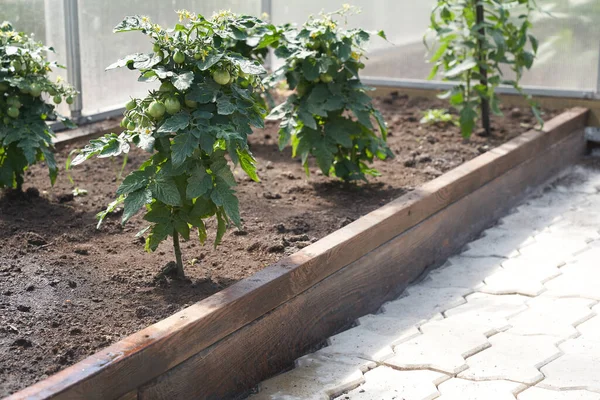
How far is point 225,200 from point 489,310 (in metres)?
1.32

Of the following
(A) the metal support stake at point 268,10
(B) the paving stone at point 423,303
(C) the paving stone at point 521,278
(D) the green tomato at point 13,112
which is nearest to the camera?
(B) the paving stone at point 423,303

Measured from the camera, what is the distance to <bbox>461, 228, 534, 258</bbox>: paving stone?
172 inches

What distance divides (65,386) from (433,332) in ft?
5.28

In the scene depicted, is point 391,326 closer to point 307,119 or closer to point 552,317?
point 552,317

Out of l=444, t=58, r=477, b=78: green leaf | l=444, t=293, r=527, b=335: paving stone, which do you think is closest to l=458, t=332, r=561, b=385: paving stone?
l=444, t=293, r=527, b=335: paving stone

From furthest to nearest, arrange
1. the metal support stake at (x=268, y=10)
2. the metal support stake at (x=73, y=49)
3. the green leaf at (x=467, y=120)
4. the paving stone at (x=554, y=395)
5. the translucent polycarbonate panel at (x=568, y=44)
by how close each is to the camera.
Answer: the metal support stake at (x=268, y=10) → the translucent polycarbonate panel at (x=568, y=44) → the green leaf at (x=467, y=120) → the metal support stake at (x=73, y=49) → the paving stone at (x=554, y=395)

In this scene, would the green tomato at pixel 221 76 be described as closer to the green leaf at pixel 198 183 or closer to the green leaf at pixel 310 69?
the green leaf at pixel 198 183

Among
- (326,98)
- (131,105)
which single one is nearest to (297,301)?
(131,105)

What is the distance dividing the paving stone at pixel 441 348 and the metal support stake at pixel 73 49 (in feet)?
8.77

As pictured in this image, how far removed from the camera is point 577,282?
155 inches

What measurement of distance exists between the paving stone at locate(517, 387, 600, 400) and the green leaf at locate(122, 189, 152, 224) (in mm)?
1409

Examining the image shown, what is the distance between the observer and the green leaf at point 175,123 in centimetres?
292

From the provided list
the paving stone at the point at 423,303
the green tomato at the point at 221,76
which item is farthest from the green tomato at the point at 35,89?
the paving stone at the point at 423,303

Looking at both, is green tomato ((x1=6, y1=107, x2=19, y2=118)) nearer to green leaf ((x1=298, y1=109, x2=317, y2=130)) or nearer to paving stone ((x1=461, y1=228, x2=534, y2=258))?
green leaf ((x1=298, y1=109, x2=317, y2=130))
